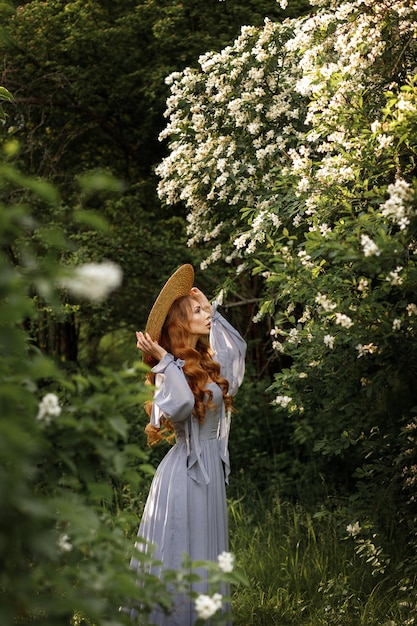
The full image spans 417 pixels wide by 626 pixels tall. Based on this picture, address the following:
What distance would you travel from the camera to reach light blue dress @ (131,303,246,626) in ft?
12.9

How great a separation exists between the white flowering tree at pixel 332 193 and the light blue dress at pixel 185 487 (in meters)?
0.65

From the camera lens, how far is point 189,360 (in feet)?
13.8

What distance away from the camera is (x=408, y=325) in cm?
396

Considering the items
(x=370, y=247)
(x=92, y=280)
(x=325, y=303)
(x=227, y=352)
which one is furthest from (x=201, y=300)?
(x=92, y=280)

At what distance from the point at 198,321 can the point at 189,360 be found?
23 centimetres

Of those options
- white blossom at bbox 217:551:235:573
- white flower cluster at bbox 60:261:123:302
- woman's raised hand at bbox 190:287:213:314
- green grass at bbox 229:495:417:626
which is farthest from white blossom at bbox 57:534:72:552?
green grass at bbox 229:495:417:626

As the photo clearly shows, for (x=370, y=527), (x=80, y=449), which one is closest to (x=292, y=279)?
(x=370, y=527)

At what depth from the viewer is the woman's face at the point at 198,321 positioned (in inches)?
170

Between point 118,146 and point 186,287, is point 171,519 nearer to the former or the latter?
point 186,287

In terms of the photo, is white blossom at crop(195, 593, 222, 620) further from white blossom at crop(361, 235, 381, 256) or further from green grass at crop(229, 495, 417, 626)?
green grass at crop(229, 495, 417, 626)

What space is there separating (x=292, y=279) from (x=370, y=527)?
1.57 metres

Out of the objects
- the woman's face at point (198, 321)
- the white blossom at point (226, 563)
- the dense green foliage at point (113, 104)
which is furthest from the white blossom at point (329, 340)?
the dense green foliage at point (113, 104)

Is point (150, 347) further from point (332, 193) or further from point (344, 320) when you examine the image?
point (332, 193)

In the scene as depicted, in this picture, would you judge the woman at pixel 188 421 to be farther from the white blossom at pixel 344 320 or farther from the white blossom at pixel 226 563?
the white blossom at pixel 226 563
